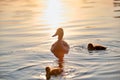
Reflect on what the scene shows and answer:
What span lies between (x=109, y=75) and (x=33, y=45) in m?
4.39

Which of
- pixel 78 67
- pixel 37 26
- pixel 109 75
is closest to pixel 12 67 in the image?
pixel 78 67

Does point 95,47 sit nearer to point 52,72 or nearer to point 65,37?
point 65,37

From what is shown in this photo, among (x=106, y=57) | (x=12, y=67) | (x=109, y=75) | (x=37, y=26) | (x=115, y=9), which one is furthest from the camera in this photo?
(x=115, y=9)

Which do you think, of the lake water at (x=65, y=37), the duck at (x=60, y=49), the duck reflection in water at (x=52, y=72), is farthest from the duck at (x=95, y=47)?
the duck reflection in water at (x=52, y=72)

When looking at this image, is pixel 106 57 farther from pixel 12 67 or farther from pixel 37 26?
pixel 37 26

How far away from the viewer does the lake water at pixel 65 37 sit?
1197 centimetres

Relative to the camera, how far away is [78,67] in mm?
12266

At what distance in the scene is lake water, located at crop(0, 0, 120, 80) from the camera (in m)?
12.0

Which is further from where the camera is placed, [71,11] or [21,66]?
[71,11]

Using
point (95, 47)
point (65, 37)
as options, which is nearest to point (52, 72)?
point (95, 47)

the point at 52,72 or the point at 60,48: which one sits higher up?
the point at 52,72

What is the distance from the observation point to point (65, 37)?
1686cm

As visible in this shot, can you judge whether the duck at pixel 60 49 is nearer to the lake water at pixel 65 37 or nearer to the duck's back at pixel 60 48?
the duck's back at pixel 60 48

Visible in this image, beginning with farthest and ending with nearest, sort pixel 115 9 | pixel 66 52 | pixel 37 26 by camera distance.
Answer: pixel 115 9
pixel 37 26
pixel 66 52
